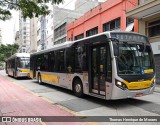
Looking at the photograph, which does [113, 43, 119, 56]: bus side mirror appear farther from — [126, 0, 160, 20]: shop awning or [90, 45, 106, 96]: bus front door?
[126, 0, 160, 20]: shop awning

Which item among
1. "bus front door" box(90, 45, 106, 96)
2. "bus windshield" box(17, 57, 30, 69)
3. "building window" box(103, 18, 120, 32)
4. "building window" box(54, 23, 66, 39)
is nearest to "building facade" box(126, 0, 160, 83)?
"building window" box(103, 18, 120, 32)

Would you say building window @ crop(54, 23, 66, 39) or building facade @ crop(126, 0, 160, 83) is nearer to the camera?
building facade @ crop(126, 0, 160, 83)

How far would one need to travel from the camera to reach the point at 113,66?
313 inches

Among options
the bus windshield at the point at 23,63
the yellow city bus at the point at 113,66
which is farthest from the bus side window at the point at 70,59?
the bus windshield at the point at 23,63

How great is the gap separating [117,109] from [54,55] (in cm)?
686

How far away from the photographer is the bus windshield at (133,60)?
26.6 feet

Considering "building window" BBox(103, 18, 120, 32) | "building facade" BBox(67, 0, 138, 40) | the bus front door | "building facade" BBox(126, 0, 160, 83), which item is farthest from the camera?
"building window" BBox(103, 18, 120, 32)

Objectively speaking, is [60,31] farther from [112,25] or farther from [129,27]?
[129,27]

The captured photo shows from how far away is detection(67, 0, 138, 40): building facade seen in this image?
67.1 ft

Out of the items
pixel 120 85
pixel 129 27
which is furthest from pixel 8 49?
pixel 120 85

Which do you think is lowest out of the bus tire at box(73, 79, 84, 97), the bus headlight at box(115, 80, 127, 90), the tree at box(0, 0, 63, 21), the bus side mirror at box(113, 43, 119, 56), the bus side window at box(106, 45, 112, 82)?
the bus tire at box(73, 79, 84, 97)

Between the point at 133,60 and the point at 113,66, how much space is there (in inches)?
36.5

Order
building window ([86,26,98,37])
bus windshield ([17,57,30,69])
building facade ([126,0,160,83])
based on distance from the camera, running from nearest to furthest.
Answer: building facade ([126,0,160,83]) → bus windshield ([17,57,30,69]) → building window ([86,26,98,37])

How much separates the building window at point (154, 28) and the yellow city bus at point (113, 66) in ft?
30.8
